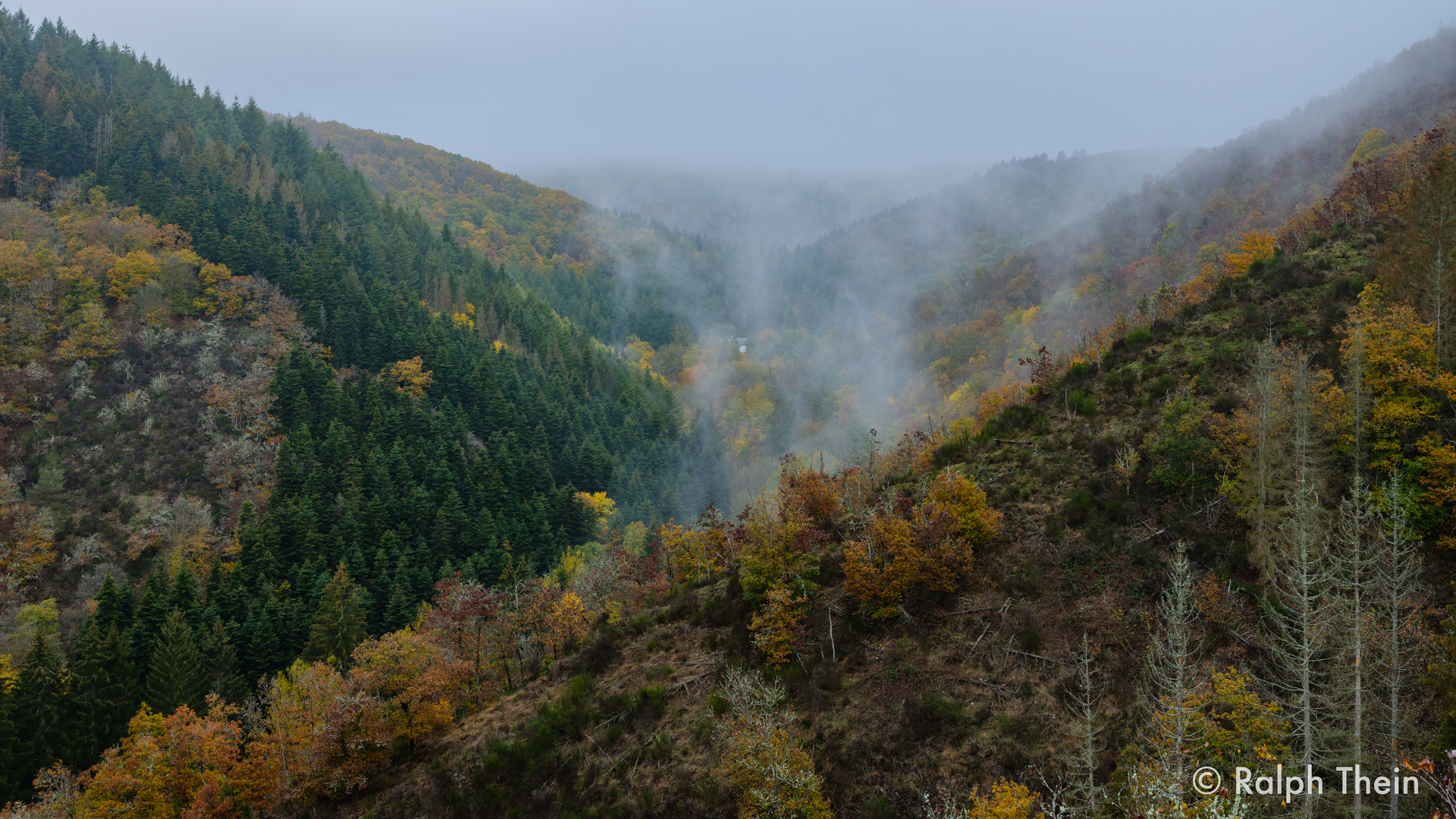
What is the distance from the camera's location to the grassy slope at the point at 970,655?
27.7 m

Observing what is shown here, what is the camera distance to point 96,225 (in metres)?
96.1

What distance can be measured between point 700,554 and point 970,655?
24.3m

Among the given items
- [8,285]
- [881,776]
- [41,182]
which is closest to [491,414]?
[8,285]

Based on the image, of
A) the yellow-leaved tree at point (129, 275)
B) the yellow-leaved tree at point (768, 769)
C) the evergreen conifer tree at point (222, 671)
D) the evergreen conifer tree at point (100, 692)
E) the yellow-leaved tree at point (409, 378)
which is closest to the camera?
the yellow-leaved tree at point (768, 769)

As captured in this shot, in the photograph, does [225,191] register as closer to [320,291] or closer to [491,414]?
[320,291]

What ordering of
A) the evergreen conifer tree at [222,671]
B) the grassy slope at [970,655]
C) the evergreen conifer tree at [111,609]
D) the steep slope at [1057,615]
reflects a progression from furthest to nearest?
the evergreen conifer tree at [111,609] → the evergreen conifer tree at [222,671] → the grassy slope at [970,655] → the steep slope at [1057,615]

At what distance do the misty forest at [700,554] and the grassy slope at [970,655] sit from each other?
0.20 m

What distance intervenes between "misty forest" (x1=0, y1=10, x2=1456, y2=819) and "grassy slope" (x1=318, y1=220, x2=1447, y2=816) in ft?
0.66

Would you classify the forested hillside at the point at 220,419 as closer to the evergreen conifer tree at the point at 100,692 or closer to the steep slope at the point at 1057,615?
the evergreen conifer tree at the point at 100,692

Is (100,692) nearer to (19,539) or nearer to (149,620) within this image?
(149,620)

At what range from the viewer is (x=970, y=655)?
102 feet

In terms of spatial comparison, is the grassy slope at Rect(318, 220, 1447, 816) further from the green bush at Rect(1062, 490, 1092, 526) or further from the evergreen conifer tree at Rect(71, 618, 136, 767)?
the evergreen conifer tree at Rect(71, 618, 136, 767)

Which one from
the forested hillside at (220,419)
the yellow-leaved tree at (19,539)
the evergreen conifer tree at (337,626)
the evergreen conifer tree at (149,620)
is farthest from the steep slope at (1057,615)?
the yellow-leaved tree at (19,539)

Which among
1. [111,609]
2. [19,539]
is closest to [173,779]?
[111,609]
